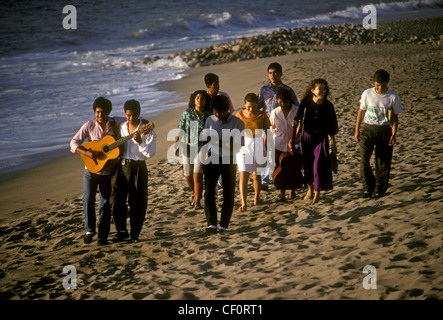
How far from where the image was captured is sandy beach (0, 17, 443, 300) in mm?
4047

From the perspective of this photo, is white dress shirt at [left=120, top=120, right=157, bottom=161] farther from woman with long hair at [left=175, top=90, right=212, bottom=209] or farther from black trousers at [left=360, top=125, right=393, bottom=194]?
black trousers at [left=360, top=125, right=393, bottom=194]

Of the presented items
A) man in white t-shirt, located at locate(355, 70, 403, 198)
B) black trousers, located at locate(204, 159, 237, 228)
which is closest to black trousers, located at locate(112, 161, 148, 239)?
black trousers, located at locate(204, 159, 237, 228)

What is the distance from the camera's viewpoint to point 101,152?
5250mm

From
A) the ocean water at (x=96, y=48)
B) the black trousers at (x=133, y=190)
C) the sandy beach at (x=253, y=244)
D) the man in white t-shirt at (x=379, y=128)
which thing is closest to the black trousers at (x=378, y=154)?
the man in white t-shirt at (x=379, y=128)

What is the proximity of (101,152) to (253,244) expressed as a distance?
1.95 metres

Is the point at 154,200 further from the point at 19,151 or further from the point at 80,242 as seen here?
the point at 19,151

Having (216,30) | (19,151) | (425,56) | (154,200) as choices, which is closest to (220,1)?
(216,30)

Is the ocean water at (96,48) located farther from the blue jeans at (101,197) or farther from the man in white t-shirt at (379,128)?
the man in white t-shirt at (379,128)

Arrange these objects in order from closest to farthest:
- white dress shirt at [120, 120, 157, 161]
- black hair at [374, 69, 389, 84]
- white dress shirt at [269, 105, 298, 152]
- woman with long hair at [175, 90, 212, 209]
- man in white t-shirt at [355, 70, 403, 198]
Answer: white dress shirt at [120, 120, 157, 161] < black hair at [374, 69, 389, 84] < man in white t-shirt at [355, 70, 403, 198] < woman with long hair at [175, 90, 212, 209] < white dress shirt at [269, 105, 298, 152]

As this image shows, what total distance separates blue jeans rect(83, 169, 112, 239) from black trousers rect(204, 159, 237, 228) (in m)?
1.12

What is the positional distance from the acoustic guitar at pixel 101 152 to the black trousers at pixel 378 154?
114 inches

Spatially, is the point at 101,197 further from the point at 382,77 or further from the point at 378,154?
the point at 382,77

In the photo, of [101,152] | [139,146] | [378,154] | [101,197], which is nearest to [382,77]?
[378,154]

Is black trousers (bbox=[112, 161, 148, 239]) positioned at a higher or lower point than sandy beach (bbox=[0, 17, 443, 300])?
higher
